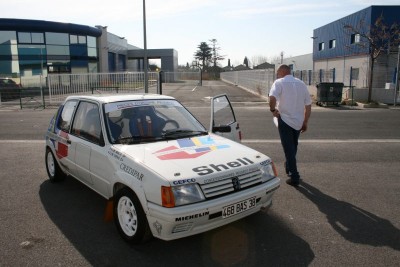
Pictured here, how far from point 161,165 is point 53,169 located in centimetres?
294

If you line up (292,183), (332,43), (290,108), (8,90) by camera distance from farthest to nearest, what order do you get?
1. (332,43)
2. (8,90)
3. (292,183)
4. (290,108)

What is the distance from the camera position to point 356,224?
409cm

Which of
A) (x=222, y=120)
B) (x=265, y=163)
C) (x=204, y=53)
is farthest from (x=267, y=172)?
(x=204, y=53)

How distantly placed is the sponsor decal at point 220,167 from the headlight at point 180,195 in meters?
0.18

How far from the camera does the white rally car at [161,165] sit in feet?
10.7

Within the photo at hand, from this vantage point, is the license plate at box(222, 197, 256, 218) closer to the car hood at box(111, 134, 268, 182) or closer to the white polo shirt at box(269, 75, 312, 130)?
the car hood at box(111, 134, 268, 182)

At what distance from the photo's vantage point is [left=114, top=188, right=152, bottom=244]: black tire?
11.3ft

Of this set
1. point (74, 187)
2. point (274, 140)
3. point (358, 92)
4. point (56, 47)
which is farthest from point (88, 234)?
point (56, 47)

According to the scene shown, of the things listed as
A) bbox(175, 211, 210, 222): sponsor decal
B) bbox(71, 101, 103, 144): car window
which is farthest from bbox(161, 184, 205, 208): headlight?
bbox(71, 101, 103, 144): car window

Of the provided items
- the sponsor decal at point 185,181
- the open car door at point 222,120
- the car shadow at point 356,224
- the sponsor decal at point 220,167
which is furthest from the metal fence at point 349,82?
the sponsor decal at point 185,181

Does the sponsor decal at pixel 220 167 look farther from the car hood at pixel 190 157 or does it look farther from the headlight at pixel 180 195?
the headlight at pixel 180 195

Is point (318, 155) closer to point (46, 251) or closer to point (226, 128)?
point (226, 128)

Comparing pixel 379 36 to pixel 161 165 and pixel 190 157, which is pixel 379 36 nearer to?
pixel 190 157

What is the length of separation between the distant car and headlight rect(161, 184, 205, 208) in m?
24.4
